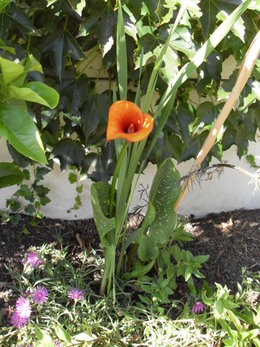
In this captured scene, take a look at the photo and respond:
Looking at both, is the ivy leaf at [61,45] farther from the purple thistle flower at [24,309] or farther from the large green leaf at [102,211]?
the purple thistle flower at [24,309]

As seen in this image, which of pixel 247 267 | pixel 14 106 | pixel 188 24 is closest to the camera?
pixel 14 106

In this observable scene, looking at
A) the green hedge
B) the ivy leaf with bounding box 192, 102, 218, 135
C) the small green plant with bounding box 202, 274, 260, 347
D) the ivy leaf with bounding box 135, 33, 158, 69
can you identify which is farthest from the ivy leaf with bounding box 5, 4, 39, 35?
the small green plant with bounding box 202, 274, 260, 347

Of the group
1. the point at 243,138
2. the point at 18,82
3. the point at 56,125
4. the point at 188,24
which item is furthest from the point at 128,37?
the point at 243,138

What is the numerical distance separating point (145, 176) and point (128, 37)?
750 millimetres

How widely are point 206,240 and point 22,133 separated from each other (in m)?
1.16

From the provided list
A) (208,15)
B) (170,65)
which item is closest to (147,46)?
(170,65)

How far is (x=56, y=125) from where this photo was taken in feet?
5.11

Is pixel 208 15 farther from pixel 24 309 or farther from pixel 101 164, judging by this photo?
pixel 24 309

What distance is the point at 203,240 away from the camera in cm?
186

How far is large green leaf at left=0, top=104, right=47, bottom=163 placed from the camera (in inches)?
36.0

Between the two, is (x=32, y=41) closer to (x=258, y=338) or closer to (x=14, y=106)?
(x=14, y=106)

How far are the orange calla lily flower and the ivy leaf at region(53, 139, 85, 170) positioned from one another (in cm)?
61

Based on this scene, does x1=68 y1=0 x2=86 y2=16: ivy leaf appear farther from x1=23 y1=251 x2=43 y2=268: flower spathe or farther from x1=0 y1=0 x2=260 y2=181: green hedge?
x1=23 y1=251 x2=43 y2=268: flower spathe

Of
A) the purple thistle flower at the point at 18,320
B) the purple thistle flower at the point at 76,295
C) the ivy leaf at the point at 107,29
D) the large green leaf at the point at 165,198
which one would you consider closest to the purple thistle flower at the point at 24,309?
the purple thistle flower at the point at 18,320
